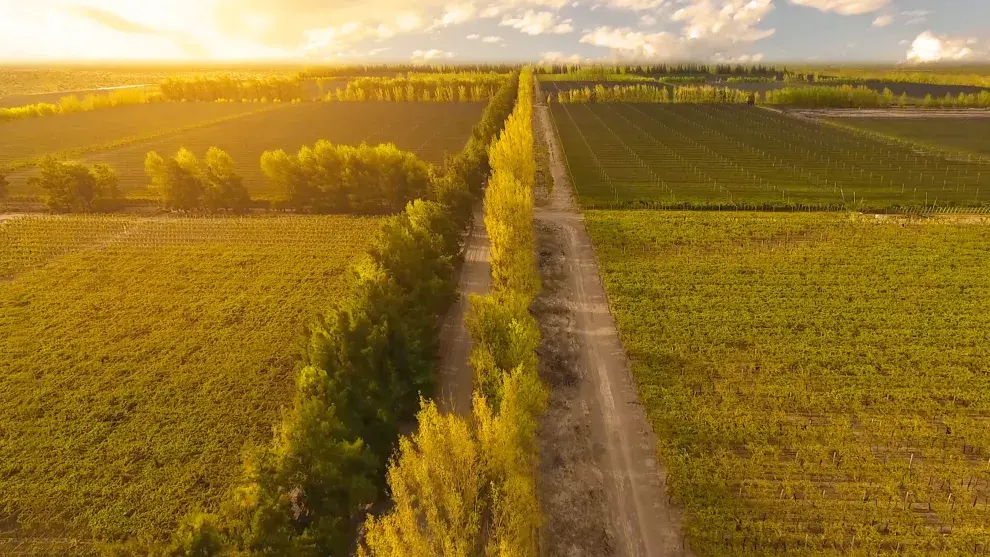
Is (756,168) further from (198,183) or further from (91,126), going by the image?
(91,126)

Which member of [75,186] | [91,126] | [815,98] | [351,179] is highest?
[815,98]

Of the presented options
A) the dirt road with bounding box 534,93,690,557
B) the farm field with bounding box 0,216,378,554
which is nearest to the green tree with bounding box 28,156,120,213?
the farm field with bounding box 0,216,378,554

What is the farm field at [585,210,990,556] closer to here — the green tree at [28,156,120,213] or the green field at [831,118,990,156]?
the green field at [831,118,990,156]

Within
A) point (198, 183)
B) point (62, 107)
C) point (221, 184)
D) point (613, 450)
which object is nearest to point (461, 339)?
point (613, 450)

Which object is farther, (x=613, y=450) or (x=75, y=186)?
(x=75, y=186)

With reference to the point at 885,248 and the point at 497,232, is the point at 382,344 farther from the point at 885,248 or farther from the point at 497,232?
the point at 885,248

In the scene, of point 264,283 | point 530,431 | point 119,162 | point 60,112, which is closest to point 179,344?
point 264,283

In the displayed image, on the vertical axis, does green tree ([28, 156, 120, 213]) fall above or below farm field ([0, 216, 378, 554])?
above

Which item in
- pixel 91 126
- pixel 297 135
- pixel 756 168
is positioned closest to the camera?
pixel 756 168
